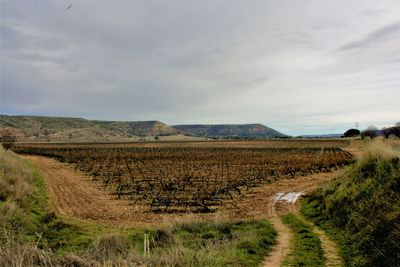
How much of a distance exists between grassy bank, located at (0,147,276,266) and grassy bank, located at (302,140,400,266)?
2302 millimetres

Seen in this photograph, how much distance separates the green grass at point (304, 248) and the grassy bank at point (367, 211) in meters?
0.62

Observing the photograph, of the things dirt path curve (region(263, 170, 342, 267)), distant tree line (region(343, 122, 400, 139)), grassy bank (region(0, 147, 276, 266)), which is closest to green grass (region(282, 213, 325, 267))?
dirt path curve (region(263, 170, 342, 267))

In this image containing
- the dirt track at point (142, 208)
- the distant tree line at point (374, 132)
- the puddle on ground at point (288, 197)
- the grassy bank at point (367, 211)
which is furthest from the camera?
the distant tree line at point (374, 132)

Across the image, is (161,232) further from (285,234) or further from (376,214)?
(376,214)

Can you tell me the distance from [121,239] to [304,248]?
17.8ft

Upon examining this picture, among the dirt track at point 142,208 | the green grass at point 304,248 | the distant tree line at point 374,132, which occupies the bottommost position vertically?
the dirt track at point 142,208


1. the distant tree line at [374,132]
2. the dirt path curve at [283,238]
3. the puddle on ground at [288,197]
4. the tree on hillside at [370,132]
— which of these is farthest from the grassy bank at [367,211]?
the tree on hillside at [370,132]

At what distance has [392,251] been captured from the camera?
360 inches

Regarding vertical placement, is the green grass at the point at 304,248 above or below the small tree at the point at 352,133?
below

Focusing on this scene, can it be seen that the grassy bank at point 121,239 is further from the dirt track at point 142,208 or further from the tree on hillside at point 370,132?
the tree on hillside at point 370,132

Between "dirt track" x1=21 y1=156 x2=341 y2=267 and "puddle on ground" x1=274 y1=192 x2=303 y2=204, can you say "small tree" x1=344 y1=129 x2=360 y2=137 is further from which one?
"puddle on ground" x1=274 y1=192 x2=303 y2=204

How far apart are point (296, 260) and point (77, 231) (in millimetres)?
8304

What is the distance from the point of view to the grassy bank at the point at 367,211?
9773 mm

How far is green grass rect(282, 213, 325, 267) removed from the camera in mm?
10133
